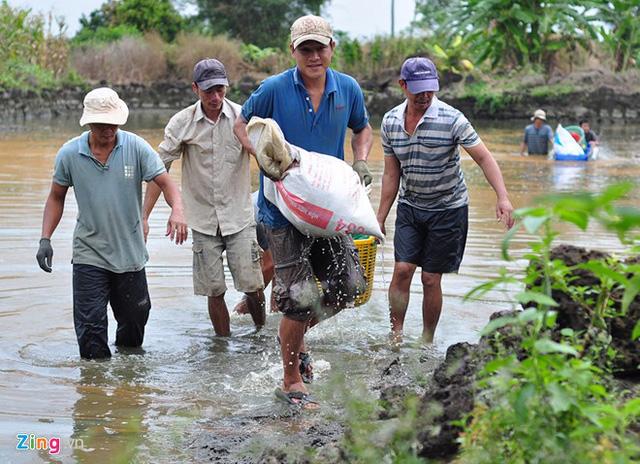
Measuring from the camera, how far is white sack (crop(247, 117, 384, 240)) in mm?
5824

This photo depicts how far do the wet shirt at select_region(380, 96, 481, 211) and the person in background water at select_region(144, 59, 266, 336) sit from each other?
3.35 feet

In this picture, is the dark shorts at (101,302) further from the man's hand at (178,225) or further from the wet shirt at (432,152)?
the wet shirt at (432,152)

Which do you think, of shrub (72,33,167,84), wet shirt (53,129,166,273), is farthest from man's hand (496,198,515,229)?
shrub (72,33,167,84)

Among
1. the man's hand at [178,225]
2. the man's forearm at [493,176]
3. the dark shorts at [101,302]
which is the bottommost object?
the dark shorts at [101,302]

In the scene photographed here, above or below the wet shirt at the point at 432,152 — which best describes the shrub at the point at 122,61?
below

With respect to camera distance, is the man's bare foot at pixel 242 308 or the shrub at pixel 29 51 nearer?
the man's bare foot at pixel 242 308

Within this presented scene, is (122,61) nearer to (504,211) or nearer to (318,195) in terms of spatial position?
(504,211)

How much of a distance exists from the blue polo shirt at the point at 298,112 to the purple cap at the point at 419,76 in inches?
30.1

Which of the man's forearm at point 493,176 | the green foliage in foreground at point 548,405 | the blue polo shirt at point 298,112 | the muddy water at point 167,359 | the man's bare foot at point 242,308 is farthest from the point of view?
the man's bare foot at point 242,308

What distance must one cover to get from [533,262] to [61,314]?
5182 millimetres

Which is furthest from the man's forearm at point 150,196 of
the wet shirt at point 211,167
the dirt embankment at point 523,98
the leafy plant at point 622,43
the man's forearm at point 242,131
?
the leafy plant at point 622,43

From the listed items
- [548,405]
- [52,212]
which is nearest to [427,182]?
[52,212]

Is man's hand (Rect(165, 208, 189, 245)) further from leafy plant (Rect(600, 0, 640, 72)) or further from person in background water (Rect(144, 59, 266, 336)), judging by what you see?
leafy plant (Rect(600, 0, 640, 72))

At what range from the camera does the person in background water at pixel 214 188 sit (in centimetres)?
747
